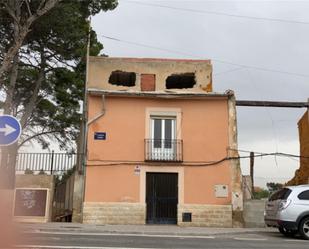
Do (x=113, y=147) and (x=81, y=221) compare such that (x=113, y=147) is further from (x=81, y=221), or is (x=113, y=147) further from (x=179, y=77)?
(x=179, y=77)

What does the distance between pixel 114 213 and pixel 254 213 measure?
241 inches

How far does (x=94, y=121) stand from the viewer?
2238 cm

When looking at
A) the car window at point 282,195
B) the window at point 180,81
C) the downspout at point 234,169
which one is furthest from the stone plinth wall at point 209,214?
the window at point 180,81

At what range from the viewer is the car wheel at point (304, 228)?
52.9 feet

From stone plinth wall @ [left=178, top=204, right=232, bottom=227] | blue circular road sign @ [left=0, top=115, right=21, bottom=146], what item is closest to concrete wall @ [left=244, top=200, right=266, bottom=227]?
stone plinth wall @ [left=178, top=204, right=232, bottom=227]

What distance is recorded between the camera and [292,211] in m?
16.3

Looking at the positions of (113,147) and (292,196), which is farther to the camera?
(113,147)

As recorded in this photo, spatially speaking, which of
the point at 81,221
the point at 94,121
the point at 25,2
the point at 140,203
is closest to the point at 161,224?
the point at 140,203

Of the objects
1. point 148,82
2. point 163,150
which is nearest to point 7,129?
point 163,150

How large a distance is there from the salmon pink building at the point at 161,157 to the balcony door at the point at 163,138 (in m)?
0.04

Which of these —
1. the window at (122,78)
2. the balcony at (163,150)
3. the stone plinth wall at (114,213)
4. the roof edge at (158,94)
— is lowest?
the stone plinth wall at (114,213)

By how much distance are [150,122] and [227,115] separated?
11.6 feet

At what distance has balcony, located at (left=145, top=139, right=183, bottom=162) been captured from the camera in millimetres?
22234

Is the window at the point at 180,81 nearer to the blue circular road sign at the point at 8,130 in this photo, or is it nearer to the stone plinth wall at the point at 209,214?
the stone plinth wall at the point at 209,214
